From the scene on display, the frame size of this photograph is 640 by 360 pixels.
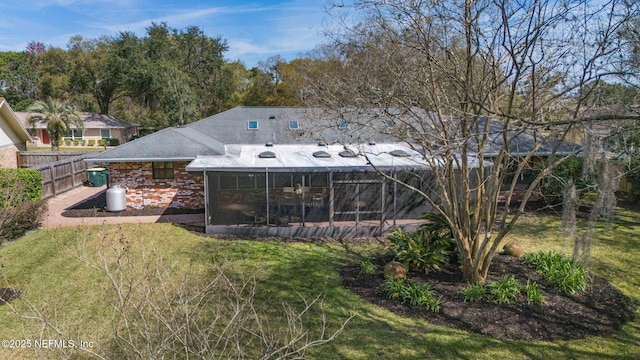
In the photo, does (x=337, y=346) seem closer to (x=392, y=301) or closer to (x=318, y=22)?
(x=392, y=301)

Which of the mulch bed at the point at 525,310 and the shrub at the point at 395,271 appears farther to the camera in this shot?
the shrub at the point at 395,271

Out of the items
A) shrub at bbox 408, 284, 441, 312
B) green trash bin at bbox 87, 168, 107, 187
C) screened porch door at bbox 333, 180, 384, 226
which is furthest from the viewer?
green trash bin at bbox 87, 168, 107, 187

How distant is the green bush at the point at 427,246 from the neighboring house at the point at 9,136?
22.0 m

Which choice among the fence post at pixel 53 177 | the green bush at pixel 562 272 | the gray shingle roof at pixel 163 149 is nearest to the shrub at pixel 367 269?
the green bush at pixel 562 272

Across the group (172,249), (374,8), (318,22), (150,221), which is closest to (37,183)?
(150,221)

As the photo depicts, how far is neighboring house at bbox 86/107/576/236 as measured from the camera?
1317 cm

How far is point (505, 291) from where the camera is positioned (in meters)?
8.01

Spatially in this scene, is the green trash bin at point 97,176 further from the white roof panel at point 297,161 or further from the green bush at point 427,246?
the green bush at point 427,246

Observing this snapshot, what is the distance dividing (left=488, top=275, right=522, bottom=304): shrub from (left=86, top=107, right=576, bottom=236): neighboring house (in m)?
4.23

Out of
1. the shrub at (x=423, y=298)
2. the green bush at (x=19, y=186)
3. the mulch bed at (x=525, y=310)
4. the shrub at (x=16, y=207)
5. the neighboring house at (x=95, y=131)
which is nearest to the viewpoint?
the mulch bed at (x=525, y=310)

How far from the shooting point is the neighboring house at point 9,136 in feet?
73.6

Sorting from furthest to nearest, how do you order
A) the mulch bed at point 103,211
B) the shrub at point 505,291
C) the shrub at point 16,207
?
the mulch bed at point 103,211
the shrub at point 16,207
the shrub at point 505,291

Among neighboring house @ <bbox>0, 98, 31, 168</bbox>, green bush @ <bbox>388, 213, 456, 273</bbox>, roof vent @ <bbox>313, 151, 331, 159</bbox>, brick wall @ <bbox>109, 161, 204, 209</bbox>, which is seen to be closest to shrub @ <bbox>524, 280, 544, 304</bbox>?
green bush @ <bbox>388, 213, 456, 273</bbox>

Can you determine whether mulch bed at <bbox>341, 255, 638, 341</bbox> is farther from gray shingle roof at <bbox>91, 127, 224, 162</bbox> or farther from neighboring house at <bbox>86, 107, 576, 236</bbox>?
gray shingle roof at <bbox>91, 127, 224, 162</bbox>
